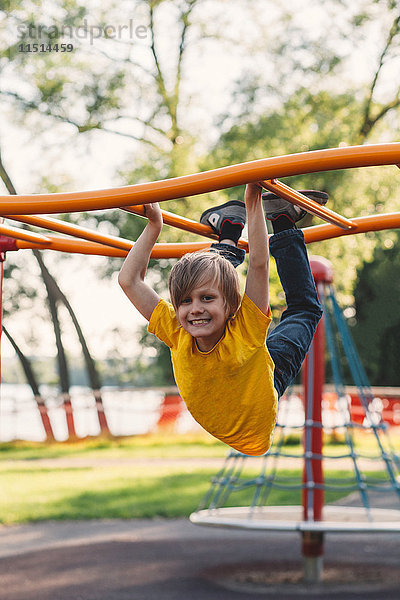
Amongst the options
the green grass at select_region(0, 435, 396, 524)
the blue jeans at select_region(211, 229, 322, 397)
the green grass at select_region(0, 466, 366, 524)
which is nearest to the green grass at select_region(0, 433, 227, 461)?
the green grass at select_region(0, 435, 396, 524)

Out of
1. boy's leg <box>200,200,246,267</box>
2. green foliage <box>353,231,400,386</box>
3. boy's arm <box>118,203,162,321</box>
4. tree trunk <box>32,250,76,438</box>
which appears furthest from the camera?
green foliage <box>353,231,400,386</box>

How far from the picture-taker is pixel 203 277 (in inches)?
80.6

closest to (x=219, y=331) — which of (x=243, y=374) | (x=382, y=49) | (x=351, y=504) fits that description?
(x=243, y=374)

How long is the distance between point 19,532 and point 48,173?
8.46 m

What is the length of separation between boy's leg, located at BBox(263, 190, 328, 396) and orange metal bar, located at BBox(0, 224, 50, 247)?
0.94m

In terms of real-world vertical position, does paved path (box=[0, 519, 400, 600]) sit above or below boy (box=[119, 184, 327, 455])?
below

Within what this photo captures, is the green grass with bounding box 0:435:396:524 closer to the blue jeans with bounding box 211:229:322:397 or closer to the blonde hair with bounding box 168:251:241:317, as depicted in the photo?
the blue jeans with bounding box 211:229:322:397

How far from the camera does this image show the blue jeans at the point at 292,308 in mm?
2303

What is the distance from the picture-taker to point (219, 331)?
83.9 inches

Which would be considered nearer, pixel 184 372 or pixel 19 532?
pixel 184 372

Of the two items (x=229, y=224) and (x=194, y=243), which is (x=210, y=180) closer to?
(x=229, y=224)

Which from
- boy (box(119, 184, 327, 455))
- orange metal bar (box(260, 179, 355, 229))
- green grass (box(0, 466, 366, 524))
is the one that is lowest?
green grass (box(0, 466, 366, 524))

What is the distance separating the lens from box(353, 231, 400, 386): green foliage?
17.4 metres

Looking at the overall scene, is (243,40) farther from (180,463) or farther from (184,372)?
(184,372)
